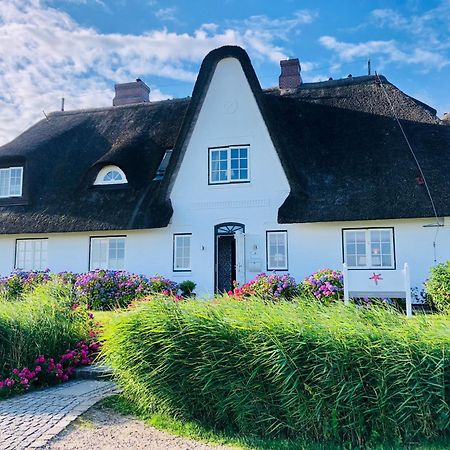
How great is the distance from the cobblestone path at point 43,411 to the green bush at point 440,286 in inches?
359

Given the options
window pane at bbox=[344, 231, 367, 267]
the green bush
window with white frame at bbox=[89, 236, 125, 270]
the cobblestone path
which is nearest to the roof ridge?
window with white frame at bbox=[89, 236, 125, 270]

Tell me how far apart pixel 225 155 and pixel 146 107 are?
6.40 m

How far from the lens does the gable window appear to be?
53.5 feet

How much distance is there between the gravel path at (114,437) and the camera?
4965 millimetres

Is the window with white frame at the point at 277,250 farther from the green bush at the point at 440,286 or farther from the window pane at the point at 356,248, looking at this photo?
the green bush at the point at 440,286

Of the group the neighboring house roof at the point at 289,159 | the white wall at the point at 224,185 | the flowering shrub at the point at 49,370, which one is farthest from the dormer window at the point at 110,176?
the flowering shrub at the point at 49,370

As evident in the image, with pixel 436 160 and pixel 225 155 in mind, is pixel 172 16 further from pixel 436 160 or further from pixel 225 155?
pixel 436 160

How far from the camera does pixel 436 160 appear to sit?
1479 cm

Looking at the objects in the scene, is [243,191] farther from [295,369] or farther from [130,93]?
[295,369]

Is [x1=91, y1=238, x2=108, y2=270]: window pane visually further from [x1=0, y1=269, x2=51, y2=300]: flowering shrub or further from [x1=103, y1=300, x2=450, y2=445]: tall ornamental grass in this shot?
[x1=103, y1=300, x2=450, y2=445]: tall ornamental grass

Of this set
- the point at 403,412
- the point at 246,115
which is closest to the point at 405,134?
the point at 246,115

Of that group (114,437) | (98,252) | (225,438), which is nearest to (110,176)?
(98,252)

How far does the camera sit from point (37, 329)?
764 centimetres

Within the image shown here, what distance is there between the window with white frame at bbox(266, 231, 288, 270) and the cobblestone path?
898 cm
